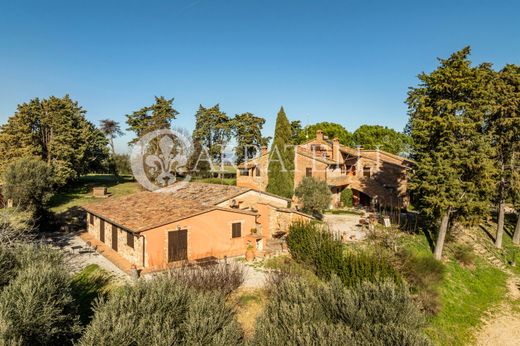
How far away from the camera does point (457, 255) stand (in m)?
24.8

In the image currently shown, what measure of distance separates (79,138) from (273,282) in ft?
142

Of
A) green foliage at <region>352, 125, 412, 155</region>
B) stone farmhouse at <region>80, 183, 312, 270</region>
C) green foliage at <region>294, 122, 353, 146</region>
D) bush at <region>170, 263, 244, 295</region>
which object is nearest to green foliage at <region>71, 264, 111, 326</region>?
stone farmhouse at <region>80, 183, 312, 270</region>

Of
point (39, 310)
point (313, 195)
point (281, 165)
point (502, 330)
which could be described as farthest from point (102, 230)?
point (502, 330)

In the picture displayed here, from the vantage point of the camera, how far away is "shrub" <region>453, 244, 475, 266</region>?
79.7 ft

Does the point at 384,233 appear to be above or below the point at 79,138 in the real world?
below

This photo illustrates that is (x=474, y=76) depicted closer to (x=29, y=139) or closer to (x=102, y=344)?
(x=102, y=344)

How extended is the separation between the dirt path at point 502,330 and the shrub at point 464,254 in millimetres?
4851

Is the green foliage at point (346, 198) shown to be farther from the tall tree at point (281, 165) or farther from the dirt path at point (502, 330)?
the dirt path at point (502, 330)

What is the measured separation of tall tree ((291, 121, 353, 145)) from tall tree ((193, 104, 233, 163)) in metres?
19.0

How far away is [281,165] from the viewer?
40094 millimetres

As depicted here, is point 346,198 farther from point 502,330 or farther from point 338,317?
point 338,317

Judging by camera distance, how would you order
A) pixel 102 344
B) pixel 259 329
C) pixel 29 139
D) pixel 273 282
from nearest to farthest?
pixel 102 344
pixel 259 329
pixel 273 282
pixel 29 139

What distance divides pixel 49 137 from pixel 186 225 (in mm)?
35131

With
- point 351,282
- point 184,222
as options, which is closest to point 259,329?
point 351,282
